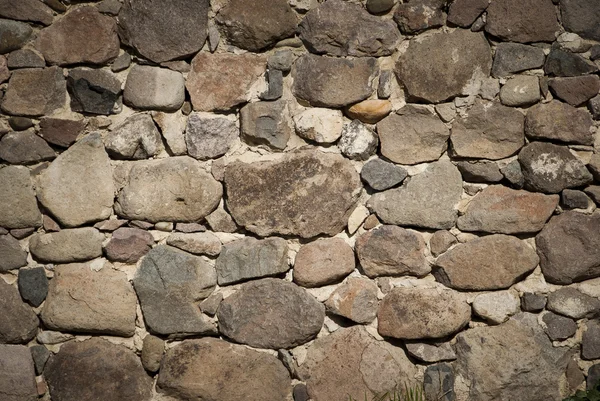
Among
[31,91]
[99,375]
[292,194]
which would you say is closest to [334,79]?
[292,194]

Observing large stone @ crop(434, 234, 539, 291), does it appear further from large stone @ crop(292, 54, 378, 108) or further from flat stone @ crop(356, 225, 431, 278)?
large stone @ crop(292, 54, 378, 108)

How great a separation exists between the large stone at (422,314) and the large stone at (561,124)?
736 millimetres

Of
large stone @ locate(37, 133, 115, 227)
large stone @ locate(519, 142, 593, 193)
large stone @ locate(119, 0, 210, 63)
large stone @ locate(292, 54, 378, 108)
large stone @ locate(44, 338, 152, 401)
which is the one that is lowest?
large stone @ locate(44, 338, 152, 401)

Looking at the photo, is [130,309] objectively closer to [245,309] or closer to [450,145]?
[245,309]

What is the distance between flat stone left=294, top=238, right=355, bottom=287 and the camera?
2350mm

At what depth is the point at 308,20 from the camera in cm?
237

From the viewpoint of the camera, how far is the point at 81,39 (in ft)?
7.73

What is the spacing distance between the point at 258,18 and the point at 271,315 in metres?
1.16

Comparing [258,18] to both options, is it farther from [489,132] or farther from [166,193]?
[489,132]

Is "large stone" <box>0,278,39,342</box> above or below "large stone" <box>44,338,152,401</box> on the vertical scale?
above

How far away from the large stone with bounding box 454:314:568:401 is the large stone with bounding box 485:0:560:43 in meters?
1.10

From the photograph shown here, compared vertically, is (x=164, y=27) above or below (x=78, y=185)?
above

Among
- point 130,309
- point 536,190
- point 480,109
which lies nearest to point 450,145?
point 480,109

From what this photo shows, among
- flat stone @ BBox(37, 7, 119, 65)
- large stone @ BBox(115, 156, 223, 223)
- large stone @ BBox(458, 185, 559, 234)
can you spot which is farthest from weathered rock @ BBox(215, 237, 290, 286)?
flat stone @ BBox(37, 7, 119, 65)
